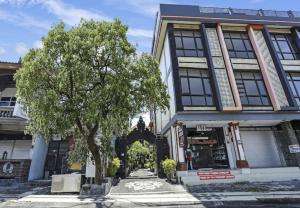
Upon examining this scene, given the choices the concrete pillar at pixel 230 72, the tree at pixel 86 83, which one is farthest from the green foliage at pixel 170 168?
the concrete pillar at pixel 230 72

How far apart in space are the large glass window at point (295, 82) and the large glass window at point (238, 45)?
376 cm

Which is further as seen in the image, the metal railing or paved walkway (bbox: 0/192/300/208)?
the metal railing

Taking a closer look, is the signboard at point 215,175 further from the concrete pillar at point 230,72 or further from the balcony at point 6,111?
the balcony at point 6,111

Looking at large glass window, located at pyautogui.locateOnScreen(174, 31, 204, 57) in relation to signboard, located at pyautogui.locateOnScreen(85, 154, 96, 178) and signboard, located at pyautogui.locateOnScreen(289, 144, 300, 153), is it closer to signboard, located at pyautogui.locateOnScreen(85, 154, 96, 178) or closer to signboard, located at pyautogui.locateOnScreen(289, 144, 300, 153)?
signboard, located at pyautogui.locateOnScreen(289, 144, 300, 153)

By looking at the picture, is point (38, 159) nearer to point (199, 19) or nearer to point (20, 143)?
point (20, 143)

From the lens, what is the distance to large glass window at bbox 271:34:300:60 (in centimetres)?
1828

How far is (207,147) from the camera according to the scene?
16.7m

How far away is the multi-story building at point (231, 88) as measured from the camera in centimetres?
1501

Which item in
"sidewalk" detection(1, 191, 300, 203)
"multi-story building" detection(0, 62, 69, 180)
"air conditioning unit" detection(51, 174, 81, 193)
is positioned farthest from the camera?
"multi-story building" detection(0, 62, 69, 180)

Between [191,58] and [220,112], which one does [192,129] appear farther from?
[191,58]

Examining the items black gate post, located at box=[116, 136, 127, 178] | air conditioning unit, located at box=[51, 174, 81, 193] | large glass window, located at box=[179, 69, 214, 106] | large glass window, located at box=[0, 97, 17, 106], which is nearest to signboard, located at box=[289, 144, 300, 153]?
large glass window, located at box=[179, 69, 214, 106]

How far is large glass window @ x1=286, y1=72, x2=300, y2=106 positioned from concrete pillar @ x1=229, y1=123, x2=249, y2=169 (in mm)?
6383

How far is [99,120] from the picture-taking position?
992 centimetres

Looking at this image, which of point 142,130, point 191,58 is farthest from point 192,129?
point 191,58
